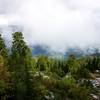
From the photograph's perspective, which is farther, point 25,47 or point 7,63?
point 25,47

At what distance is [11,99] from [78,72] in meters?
103

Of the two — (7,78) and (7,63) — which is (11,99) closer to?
(7,78)

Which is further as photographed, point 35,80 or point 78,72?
point 78,72

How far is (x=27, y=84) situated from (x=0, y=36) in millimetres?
62697

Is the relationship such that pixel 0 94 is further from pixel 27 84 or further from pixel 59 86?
pixel 59 86

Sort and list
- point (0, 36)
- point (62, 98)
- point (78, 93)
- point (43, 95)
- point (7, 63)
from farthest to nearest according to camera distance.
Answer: point (0, 36) → point (7, 63) → point (78, 93) → point (62, 98) → point (43, 95)

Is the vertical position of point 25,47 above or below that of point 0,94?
above

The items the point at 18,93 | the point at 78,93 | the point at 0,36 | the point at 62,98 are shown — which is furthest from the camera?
the point at 0,36

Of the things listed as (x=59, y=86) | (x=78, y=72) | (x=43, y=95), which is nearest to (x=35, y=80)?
(x=43, y=95)

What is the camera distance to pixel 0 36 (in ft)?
506

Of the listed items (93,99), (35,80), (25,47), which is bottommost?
(93,99)

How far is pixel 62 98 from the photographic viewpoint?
4274 inches

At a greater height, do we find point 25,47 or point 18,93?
point 25,47

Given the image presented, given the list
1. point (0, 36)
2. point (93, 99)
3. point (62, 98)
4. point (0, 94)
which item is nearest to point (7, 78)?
point (0, 94)
